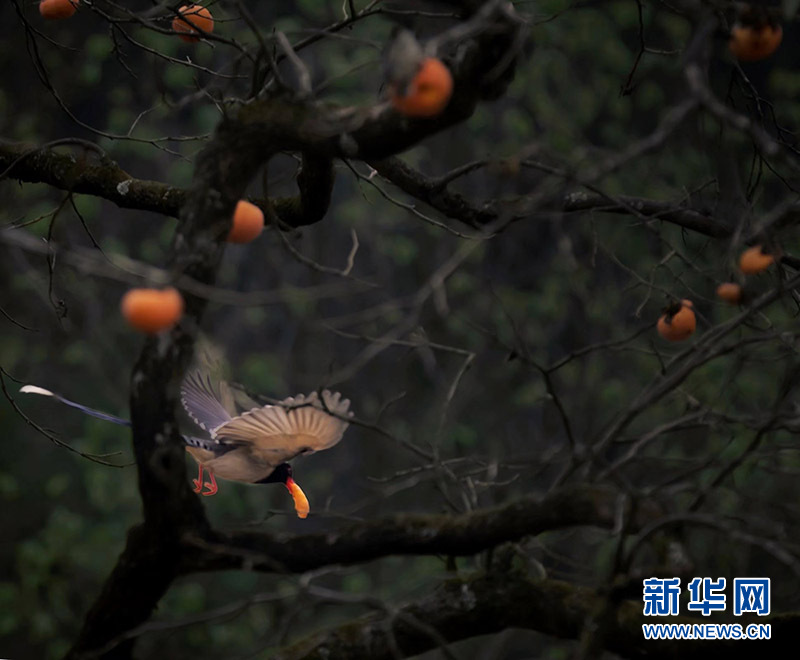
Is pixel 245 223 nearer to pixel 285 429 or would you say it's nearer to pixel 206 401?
pixel 285 429

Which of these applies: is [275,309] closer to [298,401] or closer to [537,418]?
[537,418]

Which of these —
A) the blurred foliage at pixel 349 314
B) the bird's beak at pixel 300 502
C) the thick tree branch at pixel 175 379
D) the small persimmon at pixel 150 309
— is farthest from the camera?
the blurred foliage at pixel 349 314

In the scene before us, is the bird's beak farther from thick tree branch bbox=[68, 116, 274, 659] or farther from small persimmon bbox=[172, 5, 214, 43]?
small persimmon bbox=[172, 5, 214, 43]

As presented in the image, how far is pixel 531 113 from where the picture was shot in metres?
4.02

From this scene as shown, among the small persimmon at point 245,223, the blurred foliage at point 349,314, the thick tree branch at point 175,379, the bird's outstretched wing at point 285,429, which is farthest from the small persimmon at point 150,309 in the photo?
the blurred foliage at point 349,314

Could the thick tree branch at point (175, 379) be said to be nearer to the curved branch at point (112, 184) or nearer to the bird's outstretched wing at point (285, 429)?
the bird's outstretched wing at point (285, 429)

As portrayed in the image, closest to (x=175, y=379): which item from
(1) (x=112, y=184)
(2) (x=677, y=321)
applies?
(1) (x=112, y=184)

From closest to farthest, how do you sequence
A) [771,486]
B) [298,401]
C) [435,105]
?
1. [435,105]
2. [298,401]
3. [771,486]

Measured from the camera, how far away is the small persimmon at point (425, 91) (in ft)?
3.23

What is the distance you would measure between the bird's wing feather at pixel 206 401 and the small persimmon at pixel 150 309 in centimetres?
54

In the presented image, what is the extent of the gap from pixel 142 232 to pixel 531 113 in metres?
1.68

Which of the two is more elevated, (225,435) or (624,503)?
(624,503)

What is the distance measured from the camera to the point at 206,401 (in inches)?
60.7

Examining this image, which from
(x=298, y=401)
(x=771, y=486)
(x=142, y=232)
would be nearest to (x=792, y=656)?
(x=298, y=401)
